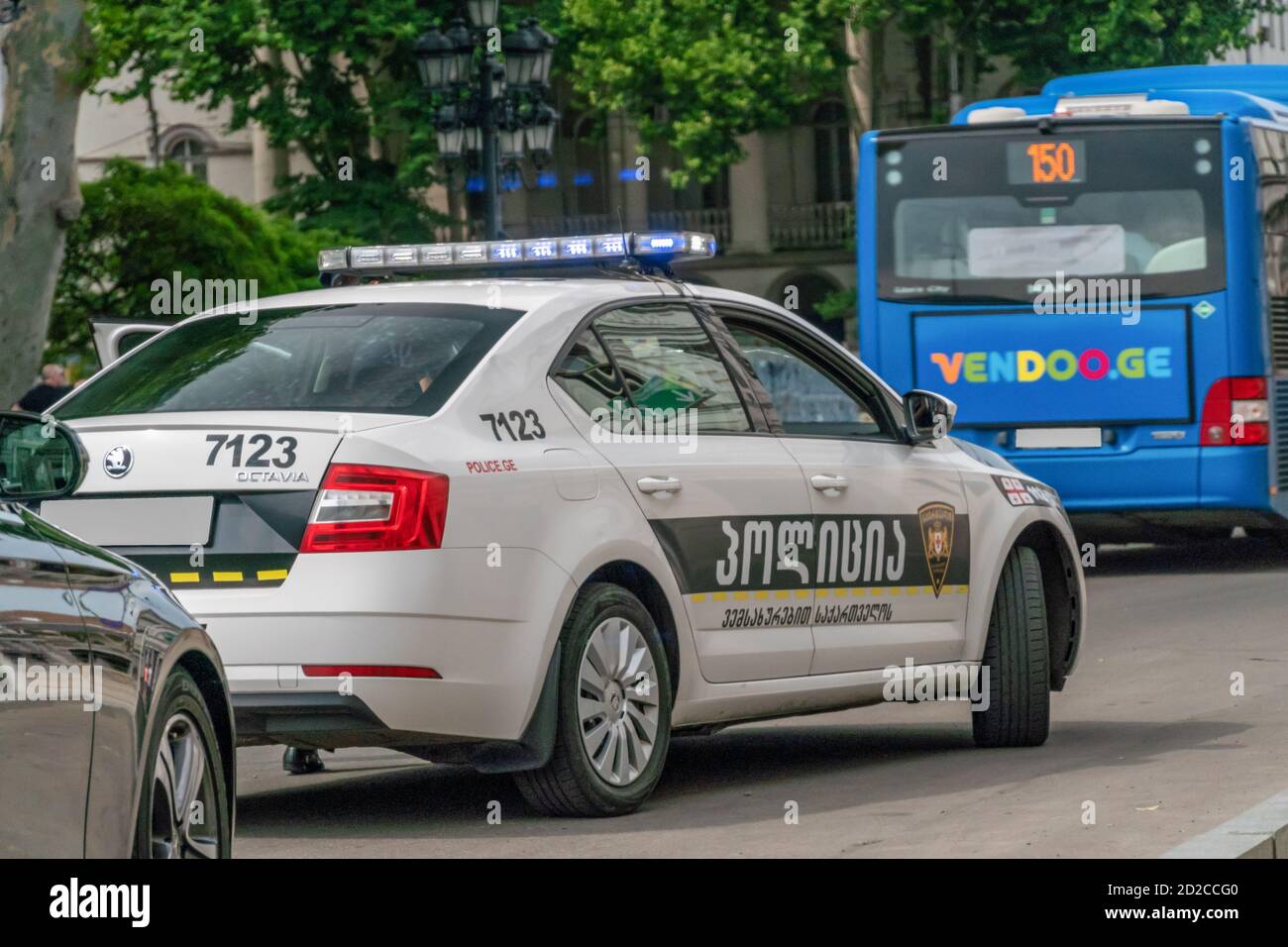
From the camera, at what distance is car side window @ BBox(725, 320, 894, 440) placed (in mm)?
8758

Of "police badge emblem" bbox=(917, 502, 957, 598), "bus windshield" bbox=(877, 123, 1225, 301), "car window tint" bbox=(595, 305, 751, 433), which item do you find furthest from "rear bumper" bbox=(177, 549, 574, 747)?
"bus windshield" bbox=(877, 123, 1225, 301)

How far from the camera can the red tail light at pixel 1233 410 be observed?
17859 mm

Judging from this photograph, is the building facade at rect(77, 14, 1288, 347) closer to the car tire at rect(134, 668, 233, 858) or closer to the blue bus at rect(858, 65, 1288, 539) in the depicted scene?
the blue bus at rect(858, 65, 1288, 539)

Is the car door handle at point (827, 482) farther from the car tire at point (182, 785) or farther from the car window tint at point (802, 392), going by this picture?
the car tire at point (182, 785)

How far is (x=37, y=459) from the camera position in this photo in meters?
4.64

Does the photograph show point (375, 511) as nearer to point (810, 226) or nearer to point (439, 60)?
point (439, 60)

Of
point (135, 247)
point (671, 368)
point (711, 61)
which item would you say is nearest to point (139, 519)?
point (671, 368)

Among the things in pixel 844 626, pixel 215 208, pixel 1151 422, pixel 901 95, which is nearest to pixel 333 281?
pixel 844 626

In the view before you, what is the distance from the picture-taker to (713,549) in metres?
8.01

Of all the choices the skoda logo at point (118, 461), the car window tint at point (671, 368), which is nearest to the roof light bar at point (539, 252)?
the car window tint at point (671, 368)

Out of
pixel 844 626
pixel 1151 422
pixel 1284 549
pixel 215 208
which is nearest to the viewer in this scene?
pixel 844 626

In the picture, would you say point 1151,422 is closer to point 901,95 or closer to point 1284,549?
point 1284,549

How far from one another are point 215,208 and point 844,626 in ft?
64.1

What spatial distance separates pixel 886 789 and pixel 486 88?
1461cm
